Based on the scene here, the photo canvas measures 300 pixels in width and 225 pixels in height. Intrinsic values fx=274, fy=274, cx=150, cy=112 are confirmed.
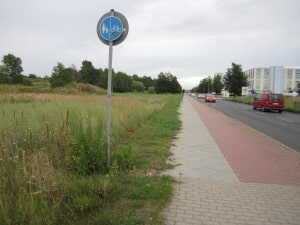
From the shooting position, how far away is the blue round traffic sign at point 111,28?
488cm

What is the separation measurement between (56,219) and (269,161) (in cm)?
512

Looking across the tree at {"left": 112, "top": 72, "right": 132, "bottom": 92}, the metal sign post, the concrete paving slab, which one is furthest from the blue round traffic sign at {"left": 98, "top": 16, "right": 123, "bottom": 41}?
the tree at {"left": 112, "top": 72, "right": 132, "bottom": 92}

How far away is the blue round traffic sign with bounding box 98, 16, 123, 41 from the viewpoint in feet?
16.0

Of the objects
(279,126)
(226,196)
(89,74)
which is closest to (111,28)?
(226,196)

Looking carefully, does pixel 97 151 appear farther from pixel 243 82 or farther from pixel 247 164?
pixel 243 82

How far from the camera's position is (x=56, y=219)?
321cm

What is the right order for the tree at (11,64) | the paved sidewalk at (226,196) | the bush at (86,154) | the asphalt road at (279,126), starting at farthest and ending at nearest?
1. the tree at (11,64)
2. the asphalt road at (279,126)
3. the bush at (86,154)
4. the paved sidewalk at (226,196)

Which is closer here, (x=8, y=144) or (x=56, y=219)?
(x=56, y=219)

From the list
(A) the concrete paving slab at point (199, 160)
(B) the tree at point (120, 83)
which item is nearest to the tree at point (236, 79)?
(B) the tree at point (120, 83)

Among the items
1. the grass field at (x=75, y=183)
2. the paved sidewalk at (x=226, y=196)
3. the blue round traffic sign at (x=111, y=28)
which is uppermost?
the blue round traffic sign at (x=111, y=28)

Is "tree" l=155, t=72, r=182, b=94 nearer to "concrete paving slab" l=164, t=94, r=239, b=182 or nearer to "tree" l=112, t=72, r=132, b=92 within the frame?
"tree" l=112, t=72, r=132, b=92

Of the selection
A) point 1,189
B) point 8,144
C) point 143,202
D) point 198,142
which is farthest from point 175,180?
point 198,142

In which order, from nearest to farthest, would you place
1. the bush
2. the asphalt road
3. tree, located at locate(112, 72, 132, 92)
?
the bush, the asphalt road, tree, located at locate(112, 72, 132, 92)

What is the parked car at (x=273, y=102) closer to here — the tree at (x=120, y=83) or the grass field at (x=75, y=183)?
the grass field at (x=75, y=183)
